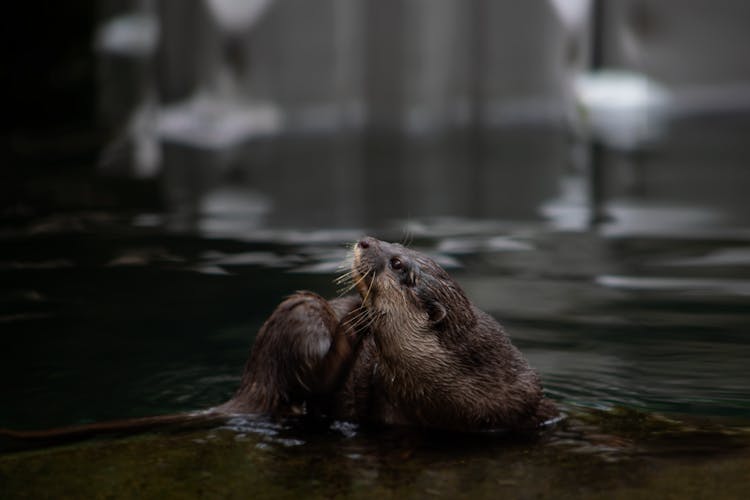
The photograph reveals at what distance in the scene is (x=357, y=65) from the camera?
278 inches

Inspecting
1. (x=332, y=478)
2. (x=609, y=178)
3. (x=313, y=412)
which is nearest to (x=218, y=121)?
(x=609, y=178)

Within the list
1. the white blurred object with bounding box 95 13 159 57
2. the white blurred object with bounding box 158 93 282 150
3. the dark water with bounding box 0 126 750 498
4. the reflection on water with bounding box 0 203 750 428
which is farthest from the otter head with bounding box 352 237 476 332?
the white blurred object with bounding box 95 13 159 57

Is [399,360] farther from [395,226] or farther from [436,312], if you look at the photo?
[395,226]

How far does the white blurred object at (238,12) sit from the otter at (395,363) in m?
4.21

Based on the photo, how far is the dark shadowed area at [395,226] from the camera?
2.73m

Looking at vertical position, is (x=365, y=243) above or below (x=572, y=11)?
below

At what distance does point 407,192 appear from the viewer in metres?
6.63

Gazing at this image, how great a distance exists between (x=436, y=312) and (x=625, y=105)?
3.78m

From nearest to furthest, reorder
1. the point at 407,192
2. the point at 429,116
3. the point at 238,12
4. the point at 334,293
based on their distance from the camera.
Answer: the point at 334,293 → the point at 407,192 → the point at 238,12 → the point at 429,116

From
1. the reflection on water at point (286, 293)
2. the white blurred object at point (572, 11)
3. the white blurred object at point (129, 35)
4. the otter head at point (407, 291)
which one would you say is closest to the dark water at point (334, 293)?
the reflection on water at point (286, 293)

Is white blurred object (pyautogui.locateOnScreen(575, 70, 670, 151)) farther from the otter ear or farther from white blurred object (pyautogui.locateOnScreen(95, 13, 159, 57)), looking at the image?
the otter ear

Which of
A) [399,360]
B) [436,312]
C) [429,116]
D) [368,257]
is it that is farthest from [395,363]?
[429,116]

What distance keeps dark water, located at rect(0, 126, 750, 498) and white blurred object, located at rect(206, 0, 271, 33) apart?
109 cm

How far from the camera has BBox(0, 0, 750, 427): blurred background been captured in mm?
3686
